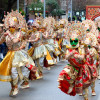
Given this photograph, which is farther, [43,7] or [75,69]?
[43,7]

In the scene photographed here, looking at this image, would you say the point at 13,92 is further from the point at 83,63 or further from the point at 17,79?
the point at 83,63

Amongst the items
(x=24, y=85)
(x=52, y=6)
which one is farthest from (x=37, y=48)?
(x=52, y=6)

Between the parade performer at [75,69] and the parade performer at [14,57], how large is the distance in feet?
6.03

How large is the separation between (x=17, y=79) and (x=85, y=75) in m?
2.10

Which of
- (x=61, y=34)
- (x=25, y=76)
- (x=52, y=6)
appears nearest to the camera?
(x=25, y=76)

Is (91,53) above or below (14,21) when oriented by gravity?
below

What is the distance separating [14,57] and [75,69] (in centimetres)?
211

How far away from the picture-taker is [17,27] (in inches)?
361

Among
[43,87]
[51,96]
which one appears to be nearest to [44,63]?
[43,87]

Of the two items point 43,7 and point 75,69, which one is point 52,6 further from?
point 75,69

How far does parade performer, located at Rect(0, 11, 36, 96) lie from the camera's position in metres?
8.93

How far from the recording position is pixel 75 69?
754 cm

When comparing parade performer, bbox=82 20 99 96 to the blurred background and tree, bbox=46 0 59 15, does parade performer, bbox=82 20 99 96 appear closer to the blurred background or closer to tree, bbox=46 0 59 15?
the blurred background

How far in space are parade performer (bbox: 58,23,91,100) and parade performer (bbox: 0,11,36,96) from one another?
184cm
